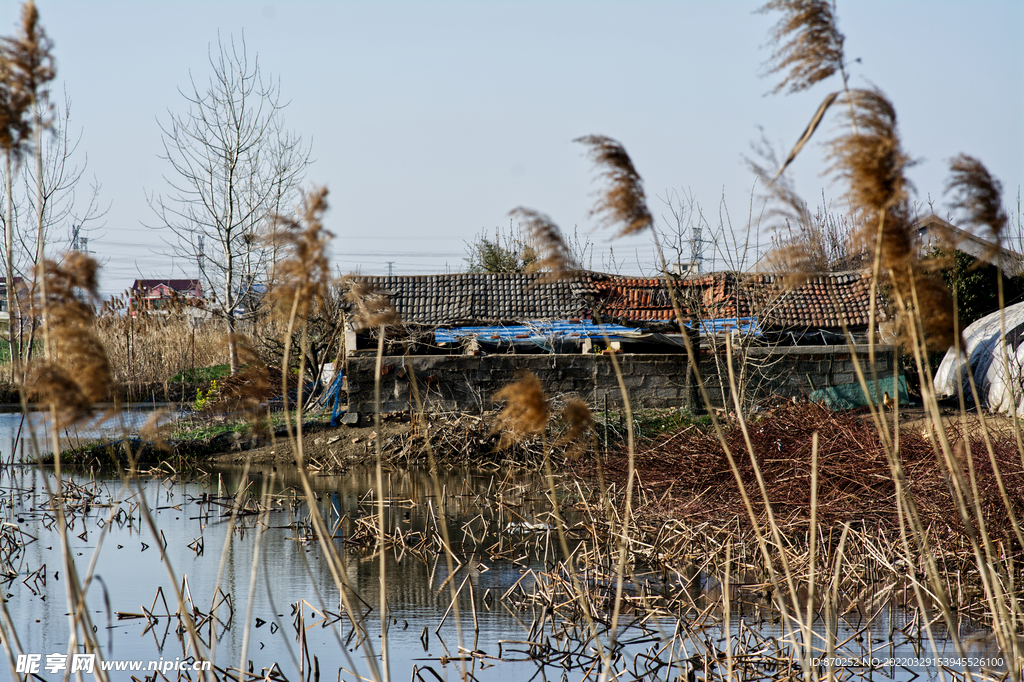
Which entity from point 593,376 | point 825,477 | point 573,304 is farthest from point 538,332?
point 825,477

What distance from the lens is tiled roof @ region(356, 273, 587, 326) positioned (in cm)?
2127

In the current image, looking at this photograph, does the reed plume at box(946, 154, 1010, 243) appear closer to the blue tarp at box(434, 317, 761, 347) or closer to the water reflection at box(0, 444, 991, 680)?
the water reflection at box(0, 444, 991, 680)

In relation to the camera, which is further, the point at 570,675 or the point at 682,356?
the point at 682,356

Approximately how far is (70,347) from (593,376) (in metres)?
11.1

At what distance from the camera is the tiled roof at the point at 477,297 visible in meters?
21.3

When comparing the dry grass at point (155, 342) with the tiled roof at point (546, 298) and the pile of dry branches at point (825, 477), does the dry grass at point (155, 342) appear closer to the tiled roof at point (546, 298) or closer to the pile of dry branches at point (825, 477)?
the tiled roof at point (546, 298)

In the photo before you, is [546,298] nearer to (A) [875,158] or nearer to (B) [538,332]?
(B) [538,332]

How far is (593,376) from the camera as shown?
43.7 ft

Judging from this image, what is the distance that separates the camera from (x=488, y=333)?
15.4m

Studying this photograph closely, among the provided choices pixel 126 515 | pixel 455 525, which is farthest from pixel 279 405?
pixel 455 525

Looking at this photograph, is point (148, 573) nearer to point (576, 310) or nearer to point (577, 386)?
point (577, 386)

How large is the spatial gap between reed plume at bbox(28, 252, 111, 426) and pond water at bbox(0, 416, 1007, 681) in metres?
0.35

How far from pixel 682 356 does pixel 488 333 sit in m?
3.64

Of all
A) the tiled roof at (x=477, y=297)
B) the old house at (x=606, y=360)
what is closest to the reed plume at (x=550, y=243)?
the old house at (x=606, y=360)
